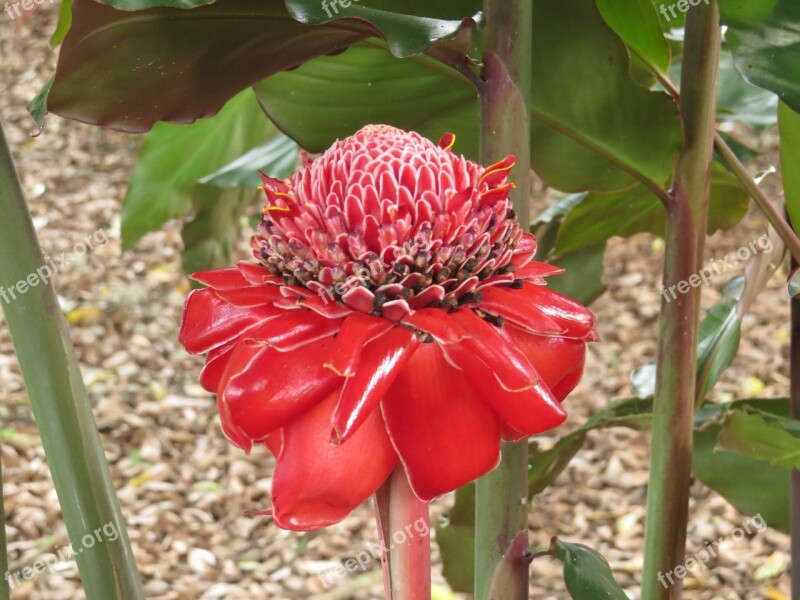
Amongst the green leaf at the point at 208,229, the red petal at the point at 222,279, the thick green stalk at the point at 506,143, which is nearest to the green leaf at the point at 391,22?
the thick green stalk at the point at 506,143

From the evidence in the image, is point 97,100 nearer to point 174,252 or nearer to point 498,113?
point 498,113

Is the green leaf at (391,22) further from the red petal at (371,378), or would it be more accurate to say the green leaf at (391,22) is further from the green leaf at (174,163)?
the green leaf at (174,163)

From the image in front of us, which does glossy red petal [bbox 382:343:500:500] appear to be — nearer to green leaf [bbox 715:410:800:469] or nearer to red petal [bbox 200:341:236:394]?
red petal [bbox 200:341:236:394]

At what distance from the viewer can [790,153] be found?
57 cm

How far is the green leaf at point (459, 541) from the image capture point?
0.83m

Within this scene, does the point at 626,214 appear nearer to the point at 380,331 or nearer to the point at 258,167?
the point at 258,167

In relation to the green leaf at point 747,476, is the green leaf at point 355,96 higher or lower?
higher

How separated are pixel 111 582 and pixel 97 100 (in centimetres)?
24

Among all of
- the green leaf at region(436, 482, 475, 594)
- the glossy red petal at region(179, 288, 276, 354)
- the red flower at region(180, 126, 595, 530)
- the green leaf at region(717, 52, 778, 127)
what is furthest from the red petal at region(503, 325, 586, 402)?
the green leaf at region(717, 52, 778, 127)

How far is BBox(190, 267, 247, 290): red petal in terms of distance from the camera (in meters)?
0.37

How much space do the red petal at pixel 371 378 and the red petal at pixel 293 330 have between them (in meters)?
0.02

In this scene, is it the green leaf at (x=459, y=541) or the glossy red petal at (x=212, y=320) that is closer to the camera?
the glossy red petal at (x=212, y=320)

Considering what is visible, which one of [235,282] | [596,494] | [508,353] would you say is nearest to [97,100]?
[235,282]

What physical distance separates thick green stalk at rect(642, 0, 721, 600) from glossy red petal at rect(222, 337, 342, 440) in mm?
311
